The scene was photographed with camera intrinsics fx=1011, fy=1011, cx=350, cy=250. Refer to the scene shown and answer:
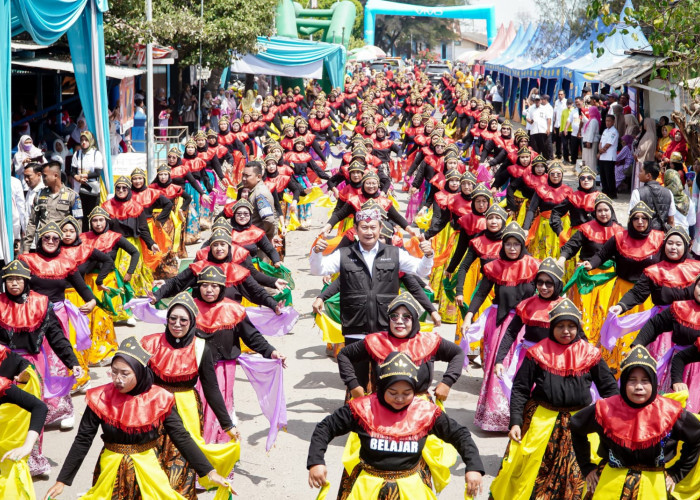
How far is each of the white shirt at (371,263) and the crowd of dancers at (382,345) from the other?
2 cm

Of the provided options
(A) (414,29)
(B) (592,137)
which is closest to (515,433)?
(B) (592,137)

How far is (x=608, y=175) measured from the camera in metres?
21.4

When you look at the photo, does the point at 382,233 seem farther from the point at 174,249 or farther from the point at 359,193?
the point at 174,249

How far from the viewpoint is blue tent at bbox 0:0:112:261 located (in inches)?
430

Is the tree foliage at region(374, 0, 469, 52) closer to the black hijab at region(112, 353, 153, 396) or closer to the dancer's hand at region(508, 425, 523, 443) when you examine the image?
the dancer's hand at region(508, 425, 523, 443)

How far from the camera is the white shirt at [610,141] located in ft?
67.8

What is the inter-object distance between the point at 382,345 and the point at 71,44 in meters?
11.1

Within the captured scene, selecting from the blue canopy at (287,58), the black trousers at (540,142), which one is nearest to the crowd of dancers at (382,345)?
the black trousers at (540,142)

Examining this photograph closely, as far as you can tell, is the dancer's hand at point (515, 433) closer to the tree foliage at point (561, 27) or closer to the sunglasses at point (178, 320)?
the sunglasses at point (178, 320)

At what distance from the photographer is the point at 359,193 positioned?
Answer: 12.4 metres

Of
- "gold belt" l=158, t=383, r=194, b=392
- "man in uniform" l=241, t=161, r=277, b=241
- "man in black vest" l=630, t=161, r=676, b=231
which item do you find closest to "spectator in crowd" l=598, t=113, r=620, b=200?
"man in black vest" l=630, t=161, r=676, b=231

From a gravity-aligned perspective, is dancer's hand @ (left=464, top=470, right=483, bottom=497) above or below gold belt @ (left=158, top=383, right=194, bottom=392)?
above

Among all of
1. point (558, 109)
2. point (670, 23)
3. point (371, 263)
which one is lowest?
point (558, 109)

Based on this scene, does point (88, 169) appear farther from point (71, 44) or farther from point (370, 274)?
point (370, 274)
